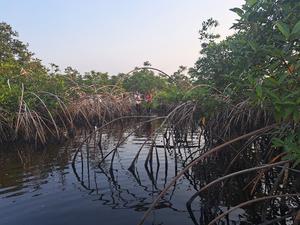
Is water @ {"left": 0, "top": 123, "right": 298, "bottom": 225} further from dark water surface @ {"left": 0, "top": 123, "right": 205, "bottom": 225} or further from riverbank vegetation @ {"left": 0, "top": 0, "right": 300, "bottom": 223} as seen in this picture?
riverbank vegetation @ {"left": 0, "top": 0, "right": 300, "bottom": 223}

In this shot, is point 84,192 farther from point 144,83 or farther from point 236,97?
point 144,83

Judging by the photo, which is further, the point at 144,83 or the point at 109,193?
the point at 144,83

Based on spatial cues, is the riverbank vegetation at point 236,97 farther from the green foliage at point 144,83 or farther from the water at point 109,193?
the green foliage at point 144,83

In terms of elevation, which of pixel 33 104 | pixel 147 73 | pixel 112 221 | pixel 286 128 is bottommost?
pixel 112 221

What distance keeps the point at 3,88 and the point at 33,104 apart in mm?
1227

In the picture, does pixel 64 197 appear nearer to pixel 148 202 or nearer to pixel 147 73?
pixel 148 202

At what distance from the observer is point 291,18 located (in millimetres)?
3354

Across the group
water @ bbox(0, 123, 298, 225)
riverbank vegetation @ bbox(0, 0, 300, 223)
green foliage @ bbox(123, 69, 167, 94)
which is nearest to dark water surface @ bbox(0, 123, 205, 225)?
water @ bbox(0, 123, 298, 225)

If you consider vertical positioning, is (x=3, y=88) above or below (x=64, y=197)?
above

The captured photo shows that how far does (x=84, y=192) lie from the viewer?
617cm

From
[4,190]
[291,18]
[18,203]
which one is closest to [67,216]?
[18,203]

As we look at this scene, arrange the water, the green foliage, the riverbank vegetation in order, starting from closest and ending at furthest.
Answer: the riverbank vegetation, the water, the green foliage

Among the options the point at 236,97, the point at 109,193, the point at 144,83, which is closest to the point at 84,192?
the point at 109,193

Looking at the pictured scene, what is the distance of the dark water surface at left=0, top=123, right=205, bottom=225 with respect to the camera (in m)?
4.98
